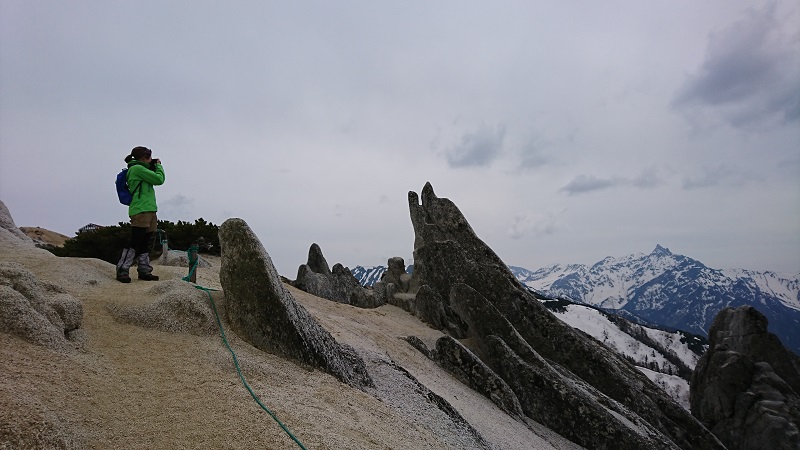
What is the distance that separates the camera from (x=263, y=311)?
877cm

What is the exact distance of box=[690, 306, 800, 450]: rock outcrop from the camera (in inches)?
944

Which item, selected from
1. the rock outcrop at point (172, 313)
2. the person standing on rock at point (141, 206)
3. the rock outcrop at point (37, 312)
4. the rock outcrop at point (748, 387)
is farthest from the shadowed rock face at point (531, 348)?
the rock outcrop at point (37, 312)

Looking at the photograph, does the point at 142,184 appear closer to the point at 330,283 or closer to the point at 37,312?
the point at 37,312

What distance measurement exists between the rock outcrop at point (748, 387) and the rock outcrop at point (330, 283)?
841 inches

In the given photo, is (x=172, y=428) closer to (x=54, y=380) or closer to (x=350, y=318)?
(x=54, y=380)

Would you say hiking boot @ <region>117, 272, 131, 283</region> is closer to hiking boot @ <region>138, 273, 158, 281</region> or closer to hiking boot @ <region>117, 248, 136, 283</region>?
hiking boot @ <region>117, 248, 136, 283</region>

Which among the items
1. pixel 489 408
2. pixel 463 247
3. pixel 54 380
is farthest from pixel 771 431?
pixel 54 380

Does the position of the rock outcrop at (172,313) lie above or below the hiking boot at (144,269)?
below

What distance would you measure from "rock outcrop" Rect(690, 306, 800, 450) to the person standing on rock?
98.0 ft

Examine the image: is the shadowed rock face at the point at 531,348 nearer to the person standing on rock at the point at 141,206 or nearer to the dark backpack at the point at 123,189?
the person standing on rock at the point at 141,206

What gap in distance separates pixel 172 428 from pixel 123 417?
2.06 ft

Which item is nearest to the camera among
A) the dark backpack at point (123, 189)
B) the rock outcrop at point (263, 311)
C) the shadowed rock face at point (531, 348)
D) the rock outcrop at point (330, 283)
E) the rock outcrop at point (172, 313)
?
the rock outcrop at point (172, 313)

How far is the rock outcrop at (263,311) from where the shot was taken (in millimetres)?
8609

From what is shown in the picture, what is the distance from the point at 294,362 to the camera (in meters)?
8.46
